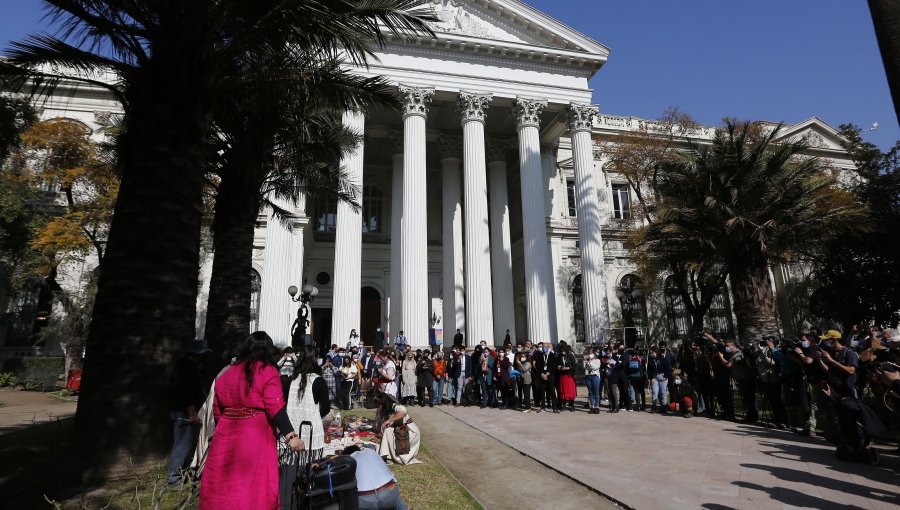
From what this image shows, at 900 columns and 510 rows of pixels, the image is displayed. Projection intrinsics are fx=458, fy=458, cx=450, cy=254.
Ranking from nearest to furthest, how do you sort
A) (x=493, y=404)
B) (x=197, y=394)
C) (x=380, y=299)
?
1. (x=197, y=394)
2. (x=493, y=404)
3. (x=380, y=299)

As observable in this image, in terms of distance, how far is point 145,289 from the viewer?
16.5ft

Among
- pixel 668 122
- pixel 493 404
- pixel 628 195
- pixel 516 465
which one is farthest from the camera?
pixel 628 195

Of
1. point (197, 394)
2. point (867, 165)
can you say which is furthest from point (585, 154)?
point (197, 394)

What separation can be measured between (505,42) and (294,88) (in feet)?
56.8

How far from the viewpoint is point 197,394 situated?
17.8 ft

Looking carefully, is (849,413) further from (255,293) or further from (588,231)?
(255,293)

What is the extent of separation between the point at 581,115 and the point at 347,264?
46.0ft

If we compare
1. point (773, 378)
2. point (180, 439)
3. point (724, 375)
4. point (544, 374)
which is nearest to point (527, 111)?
point (544, 374)

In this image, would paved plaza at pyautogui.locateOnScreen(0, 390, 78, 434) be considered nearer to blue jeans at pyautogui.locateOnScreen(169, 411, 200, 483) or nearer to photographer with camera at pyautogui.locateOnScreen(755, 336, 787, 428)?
blue jeans at pyautogui.locateOnScreen(169, 411, 200, 483)

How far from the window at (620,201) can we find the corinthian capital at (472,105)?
521 inches

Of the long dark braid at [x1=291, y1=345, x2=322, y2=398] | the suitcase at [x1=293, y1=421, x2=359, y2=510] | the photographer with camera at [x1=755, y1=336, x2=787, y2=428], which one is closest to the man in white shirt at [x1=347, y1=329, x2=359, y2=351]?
the long dark braid at [x1=291, y1=345, x2=322, y2=398]

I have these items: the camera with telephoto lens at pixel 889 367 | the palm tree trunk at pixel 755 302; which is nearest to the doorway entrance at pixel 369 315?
the palm tree trunk at pixel 755 302

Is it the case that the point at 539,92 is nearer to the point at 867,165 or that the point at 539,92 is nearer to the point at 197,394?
the point at 867,165

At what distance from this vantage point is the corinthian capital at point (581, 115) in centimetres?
2333
